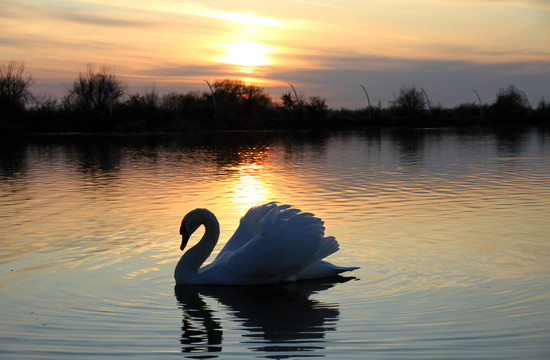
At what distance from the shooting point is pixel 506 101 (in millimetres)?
90625

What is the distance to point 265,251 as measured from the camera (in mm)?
7508

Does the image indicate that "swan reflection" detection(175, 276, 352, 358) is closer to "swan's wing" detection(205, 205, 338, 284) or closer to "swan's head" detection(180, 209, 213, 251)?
"swan's wing" detection(205, 205, 338, 284)

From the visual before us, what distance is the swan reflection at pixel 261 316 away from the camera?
591 cm

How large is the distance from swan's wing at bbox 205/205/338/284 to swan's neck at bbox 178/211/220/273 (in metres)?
0.18

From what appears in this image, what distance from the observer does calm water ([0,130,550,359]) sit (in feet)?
19.1

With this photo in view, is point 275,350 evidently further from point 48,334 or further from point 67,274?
point 67,274

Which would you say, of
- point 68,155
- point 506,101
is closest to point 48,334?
point 68,155

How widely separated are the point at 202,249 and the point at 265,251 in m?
0.80

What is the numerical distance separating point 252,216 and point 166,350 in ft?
8.97

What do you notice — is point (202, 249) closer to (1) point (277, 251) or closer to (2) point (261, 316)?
(1) point (277, 251)

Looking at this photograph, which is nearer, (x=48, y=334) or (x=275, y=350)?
(x=275, y=350)

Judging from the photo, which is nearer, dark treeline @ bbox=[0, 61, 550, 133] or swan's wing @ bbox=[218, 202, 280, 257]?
swan's wing @ bbox=[218, 202, 280, 257]

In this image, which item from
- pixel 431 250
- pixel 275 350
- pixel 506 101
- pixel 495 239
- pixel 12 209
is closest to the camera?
pixel 275 350

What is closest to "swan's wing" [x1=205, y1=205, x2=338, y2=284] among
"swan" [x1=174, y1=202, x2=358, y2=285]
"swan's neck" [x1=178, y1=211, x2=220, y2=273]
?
"swan" [x1=174, y1=202, x2=358, y2=285]
